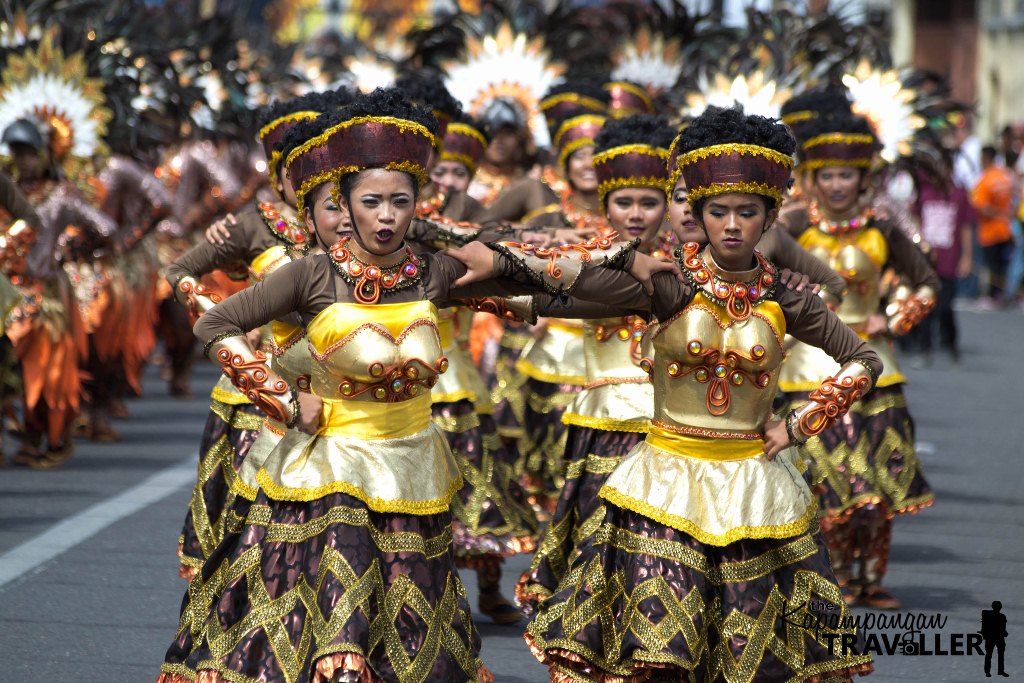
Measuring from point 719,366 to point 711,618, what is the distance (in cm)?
78

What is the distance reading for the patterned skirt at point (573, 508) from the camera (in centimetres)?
725

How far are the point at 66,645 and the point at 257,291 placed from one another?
241cm

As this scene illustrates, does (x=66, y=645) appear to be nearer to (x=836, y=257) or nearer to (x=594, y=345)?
(x=594, y=345)

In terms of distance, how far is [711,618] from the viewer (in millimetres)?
5777

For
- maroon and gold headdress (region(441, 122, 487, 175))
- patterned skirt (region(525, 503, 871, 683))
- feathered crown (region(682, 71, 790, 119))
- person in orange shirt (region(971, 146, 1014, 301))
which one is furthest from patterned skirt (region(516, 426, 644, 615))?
person in orange shirt (region(971, 146, 1014, 301))

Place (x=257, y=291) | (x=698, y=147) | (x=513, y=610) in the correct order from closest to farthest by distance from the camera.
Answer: (x=257, y=291), (x=698, y=147), (x=513, y=610)

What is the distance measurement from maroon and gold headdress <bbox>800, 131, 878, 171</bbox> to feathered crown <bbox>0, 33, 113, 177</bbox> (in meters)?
5.19

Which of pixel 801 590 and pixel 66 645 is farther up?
pixel 801 590

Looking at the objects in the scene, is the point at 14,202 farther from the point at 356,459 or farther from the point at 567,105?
the point at 356,459

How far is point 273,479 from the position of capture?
5.62 m

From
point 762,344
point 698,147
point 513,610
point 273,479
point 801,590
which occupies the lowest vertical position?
point 513,610

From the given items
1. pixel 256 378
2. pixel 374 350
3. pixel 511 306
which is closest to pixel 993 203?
pixel 511 306

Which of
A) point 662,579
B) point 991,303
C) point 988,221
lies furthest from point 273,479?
point 991,303

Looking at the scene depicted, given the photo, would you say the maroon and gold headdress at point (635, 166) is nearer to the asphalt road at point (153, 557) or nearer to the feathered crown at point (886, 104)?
the asphalt road at point (153, 557)
